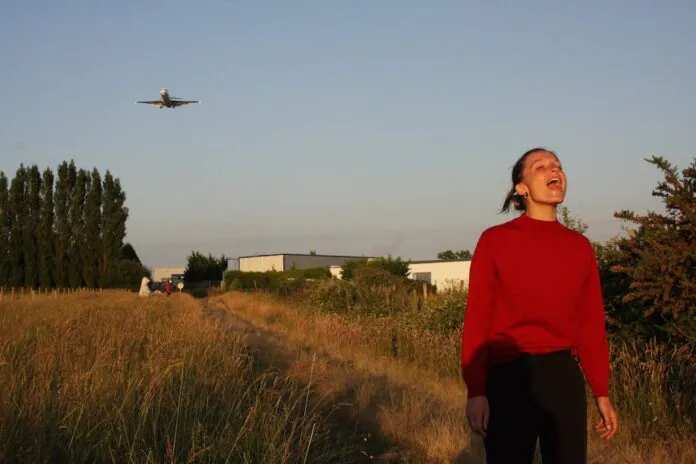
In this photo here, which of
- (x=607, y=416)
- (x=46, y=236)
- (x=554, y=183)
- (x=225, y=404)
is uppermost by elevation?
(x=46, y=236)

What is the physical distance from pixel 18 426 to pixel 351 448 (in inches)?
109

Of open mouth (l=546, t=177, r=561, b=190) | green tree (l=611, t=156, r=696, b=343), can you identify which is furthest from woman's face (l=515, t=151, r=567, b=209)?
green tree (l=611, t=156, r=696, b=343)

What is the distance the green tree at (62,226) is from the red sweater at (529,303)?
51820mm

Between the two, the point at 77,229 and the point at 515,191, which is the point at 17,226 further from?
the point at 515,191

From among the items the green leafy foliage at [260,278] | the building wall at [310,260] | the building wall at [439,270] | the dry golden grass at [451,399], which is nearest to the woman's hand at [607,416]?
the dry golden grass at [451,399]

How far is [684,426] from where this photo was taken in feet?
20.7

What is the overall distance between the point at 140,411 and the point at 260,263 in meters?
87.1

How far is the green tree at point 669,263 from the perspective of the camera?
7395 millimetres

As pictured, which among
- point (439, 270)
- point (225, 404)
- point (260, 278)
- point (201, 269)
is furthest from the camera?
point (201, 269)

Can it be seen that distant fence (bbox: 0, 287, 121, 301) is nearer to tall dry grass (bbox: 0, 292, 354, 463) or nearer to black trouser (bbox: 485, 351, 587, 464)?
tall dry grass (bbox: 0, 292, 354, 463)

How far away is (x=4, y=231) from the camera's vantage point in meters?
50.6

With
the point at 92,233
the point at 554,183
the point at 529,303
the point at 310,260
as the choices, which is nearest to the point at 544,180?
the point at 554,183

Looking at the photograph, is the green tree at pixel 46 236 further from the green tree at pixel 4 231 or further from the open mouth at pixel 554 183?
the open mouth at pixel 554 183

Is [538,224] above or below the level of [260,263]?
below
